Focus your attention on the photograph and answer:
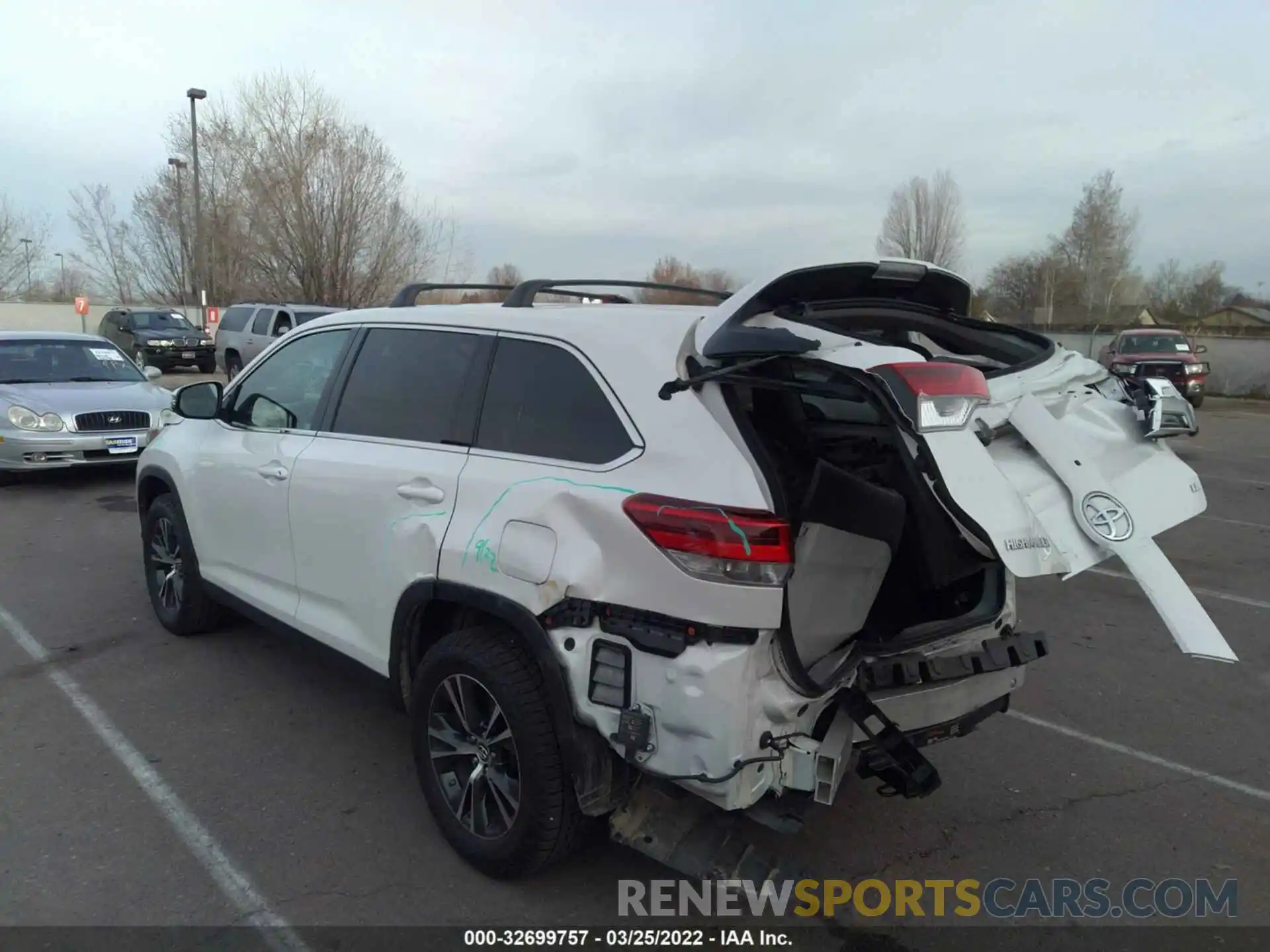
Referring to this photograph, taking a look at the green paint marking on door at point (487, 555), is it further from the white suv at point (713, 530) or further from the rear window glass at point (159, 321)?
the rear window glass at point (159, 321)

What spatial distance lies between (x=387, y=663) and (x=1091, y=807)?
2.89 m

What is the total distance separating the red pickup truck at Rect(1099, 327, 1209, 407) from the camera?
20.4 m

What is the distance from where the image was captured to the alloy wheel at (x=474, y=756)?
118 inches

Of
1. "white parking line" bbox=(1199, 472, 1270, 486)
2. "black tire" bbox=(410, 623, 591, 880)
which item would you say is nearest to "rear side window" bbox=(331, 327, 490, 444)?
"black tire" bbox=(410, 623, 591, 880)

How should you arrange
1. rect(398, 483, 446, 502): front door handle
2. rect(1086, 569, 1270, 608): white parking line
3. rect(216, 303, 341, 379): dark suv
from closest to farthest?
1. rect(398, 483, 446, 502): front door handle
2. rect(1086, 569, 1270, 608): white parking line
3. rect(216, 303, 341, 379): dark suv

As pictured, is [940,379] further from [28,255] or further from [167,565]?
[28,255]

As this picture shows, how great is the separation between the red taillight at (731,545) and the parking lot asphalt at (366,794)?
4.29 ft

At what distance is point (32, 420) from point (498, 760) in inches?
324

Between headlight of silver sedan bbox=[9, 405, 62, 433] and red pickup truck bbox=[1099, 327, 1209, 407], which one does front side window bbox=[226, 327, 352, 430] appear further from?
red pickup truck bbox=[1099, 327, 1209, 407]

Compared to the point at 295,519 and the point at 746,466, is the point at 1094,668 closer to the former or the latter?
the point at 746,466

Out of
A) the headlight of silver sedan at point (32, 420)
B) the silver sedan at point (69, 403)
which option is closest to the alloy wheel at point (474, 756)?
the silver sedan at point (69, 403)

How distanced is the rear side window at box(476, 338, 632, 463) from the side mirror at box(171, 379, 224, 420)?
2236 mm

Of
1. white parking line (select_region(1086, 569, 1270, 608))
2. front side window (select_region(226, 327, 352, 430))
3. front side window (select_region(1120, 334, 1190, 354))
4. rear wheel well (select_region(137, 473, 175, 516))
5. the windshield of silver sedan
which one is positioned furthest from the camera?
front side window (select_region(1120, 334, 1190, 354))

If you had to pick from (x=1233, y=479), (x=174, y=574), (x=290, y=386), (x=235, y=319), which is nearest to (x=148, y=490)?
(x=174, y=574)
